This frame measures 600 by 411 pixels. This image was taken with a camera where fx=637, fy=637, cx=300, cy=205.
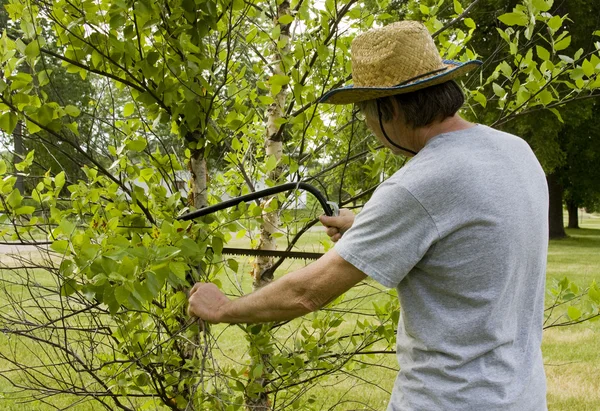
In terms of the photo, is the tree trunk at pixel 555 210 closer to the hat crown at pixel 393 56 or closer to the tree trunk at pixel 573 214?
the tree trunk at pixel 573 214

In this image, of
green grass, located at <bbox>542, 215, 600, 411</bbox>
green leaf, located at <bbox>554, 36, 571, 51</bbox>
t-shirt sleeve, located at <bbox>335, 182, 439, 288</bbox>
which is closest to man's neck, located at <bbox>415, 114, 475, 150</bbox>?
t-shirt sleeve, located at <bbox>335, 182, 439, 288</bbox>

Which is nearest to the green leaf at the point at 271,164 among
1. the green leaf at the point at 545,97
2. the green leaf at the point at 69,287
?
the green leaf at the point at 69,287

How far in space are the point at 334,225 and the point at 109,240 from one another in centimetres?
77

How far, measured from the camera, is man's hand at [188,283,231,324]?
1929mm

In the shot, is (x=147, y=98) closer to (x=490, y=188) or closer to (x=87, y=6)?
(x=87, y=6)

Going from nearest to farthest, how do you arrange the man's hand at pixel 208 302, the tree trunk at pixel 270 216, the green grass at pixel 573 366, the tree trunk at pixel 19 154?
the man's hand at pixel 208 302 < the tree trunk at pixel 19 154 < the tree trunk at pixel 270 216 < the green grass at pixel 573 366

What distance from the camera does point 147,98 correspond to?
90.2 inches

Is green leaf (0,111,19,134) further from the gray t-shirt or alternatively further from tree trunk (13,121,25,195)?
the gray t-shirt

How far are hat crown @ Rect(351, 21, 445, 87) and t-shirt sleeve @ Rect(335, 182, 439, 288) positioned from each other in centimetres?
36

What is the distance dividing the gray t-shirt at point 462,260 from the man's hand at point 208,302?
48cm

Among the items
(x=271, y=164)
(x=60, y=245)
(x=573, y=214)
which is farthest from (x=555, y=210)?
(x=60, y=245)

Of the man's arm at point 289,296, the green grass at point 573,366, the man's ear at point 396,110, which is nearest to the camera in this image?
the man's arm at point 289,296

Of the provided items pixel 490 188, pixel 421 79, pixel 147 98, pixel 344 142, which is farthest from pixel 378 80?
pixel 344 142

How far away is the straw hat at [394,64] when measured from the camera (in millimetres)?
1766
